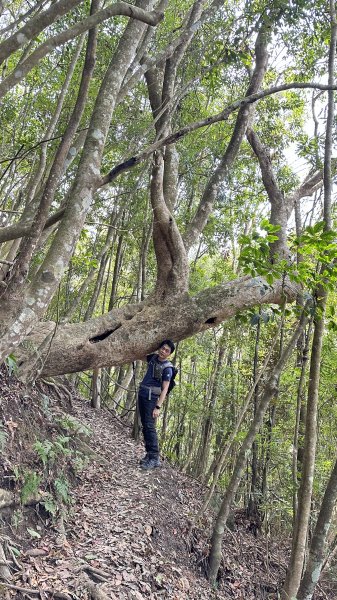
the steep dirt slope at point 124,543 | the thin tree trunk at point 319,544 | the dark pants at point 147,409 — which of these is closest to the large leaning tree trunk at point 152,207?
the dark pants at point 147,409

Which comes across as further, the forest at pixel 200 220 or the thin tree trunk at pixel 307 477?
the thin tree trunk at pixel 307 477

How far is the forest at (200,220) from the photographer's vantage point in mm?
3947

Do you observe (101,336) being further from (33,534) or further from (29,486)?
(33,534)

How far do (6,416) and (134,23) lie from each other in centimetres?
450

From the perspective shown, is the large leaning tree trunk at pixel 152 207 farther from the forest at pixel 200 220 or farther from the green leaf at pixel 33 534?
the green leaf at pixel 33 534

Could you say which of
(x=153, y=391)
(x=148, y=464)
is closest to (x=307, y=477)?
(x=153, y=391)

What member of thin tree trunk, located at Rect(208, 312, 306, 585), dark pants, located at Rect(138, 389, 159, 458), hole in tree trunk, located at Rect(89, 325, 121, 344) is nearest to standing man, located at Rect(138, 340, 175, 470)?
dark pants, located at Rect(138, 389, 159, 458)

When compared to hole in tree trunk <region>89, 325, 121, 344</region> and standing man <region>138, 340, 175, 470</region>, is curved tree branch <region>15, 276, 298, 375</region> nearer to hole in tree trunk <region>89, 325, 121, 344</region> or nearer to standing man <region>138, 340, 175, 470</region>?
hole in tree trunk <region>89, 325, 121, 344</region>

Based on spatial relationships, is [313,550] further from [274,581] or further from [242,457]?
[274,581]

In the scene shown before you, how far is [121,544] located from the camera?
4.81 m

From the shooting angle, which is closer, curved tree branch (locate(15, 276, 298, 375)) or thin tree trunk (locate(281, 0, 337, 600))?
thin tree trunk (locate(281, 0, 337, 600))

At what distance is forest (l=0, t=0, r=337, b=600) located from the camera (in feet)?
13.0

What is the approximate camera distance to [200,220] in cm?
738

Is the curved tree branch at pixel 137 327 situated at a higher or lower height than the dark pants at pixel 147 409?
higher
